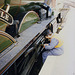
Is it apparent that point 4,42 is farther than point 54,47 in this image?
No

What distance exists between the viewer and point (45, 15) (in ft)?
9.49

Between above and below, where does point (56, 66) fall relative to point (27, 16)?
below

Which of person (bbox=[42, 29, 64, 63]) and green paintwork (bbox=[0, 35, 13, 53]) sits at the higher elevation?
green paintwork (bbox=[0, 35, 13, 53])

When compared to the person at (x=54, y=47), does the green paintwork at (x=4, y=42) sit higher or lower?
higher

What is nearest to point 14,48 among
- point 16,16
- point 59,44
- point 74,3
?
point 16,16

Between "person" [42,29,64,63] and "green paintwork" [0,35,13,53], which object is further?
"person" [42,29,64,63]

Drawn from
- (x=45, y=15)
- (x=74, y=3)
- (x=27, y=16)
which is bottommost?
(x=74, y=3)

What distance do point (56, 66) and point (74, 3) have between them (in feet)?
26.9

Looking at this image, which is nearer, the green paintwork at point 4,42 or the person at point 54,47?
the green paintwork at point 4,42

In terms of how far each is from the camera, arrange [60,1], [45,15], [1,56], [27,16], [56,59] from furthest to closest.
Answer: [60,1], [45,15], [56,59], [27,16], [1,56]

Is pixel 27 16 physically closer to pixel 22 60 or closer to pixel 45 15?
pixel 22 60

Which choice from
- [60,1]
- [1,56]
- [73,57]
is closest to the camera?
[1,56]

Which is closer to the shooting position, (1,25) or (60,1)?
(1,25)

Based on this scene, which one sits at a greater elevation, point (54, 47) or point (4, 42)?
point (4, 42)
